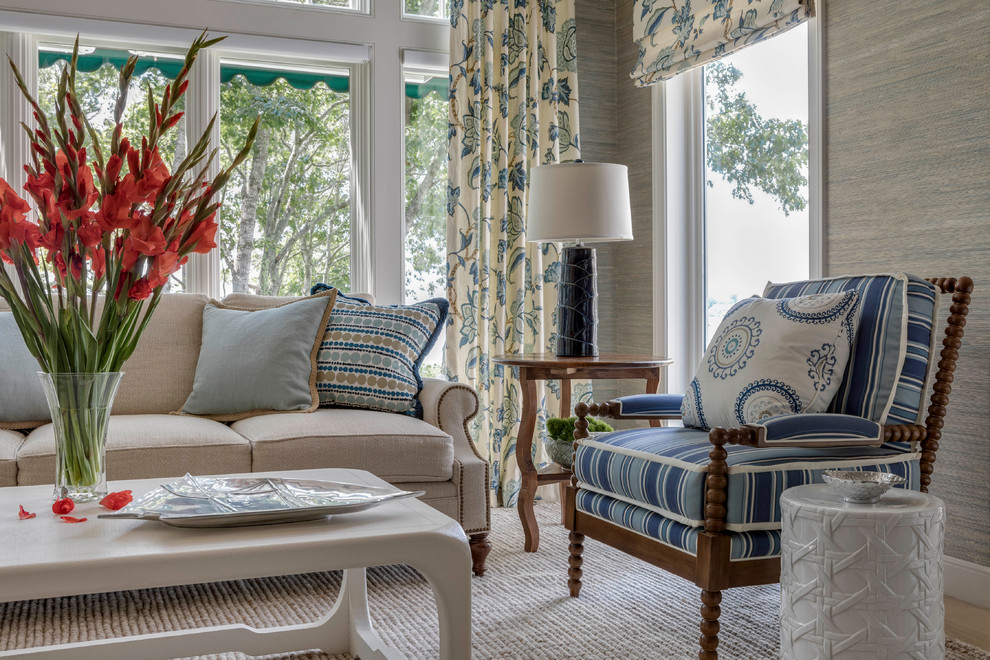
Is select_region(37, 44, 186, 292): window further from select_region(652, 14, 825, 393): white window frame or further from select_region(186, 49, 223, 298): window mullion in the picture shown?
select_region(652, 14, 825, 393): white window frame

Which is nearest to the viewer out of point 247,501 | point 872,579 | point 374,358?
point 247,501

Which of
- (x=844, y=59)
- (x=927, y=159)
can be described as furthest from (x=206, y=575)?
(x=844, y=59)

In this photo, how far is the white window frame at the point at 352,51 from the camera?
140 inches

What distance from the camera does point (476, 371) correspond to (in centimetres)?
395

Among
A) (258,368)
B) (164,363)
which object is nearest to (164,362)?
(164,363)

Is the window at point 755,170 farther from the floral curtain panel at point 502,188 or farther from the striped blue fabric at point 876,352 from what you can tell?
the striped blue fabric at point 876,352

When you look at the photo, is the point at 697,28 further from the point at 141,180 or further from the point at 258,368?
the point at 141,180

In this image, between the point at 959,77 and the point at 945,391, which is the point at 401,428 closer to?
the point at 945,391

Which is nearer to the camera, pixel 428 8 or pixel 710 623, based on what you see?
pixel 710 623

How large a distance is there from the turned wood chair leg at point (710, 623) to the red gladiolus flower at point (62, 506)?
4.23 feet

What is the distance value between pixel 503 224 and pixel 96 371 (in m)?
2.70

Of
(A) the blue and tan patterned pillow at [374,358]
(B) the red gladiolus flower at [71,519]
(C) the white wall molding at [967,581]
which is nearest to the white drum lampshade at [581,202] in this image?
(A) the blue and tan patterned pillow at [374,358]

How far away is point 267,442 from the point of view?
8.34 ft

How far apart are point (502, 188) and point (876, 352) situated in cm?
216
